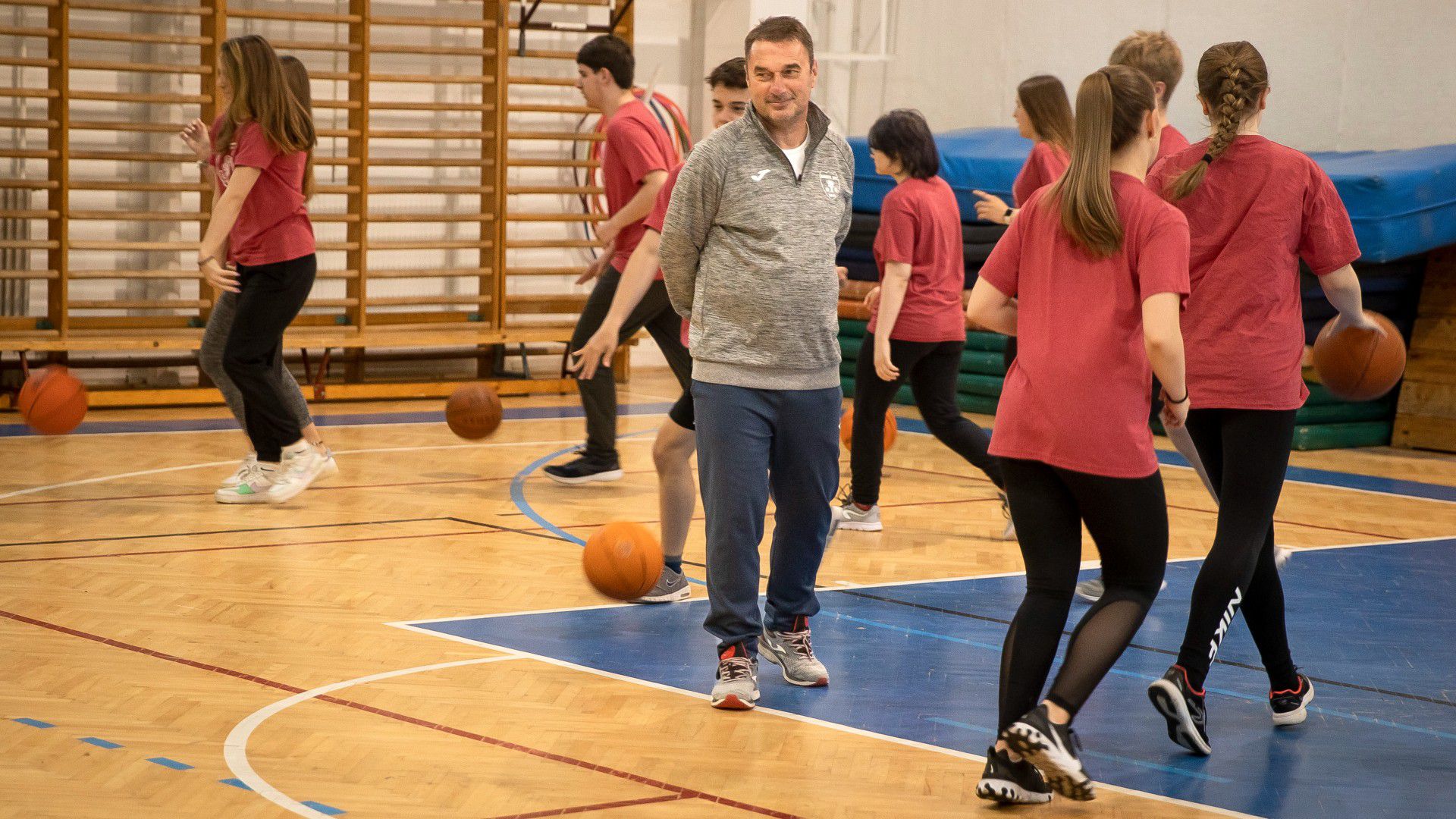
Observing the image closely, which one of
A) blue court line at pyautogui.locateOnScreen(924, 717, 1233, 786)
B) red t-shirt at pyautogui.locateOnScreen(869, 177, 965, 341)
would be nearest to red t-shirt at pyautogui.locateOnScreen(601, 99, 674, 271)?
red t-shirt at pyautogui.locateOnScreen(869, 177, 965, 341)

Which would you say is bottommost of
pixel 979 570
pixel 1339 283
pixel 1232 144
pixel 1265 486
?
pixel 979 570

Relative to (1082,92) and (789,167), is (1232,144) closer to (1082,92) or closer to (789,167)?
(1082,92)

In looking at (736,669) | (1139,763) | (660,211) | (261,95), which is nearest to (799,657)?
(736,669)

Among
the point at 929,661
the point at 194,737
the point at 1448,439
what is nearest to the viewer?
the point at 194,737

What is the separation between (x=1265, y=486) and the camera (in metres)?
3.70

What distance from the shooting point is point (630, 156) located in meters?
6.50

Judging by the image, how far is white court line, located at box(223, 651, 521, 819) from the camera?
10.6 feet

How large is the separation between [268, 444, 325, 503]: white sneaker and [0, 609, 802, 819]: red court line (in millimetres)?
1905

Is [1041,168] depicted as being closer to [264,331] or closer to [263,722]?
[264,331]

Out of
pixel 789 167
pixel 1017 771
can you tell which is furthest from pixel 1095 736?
pixel 789 167

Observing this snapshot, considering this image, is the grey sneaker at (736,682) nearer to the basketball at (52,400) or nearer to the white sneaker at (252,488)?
the white sneaker at (252,488)

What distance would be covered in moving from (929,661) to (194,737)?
1971mm

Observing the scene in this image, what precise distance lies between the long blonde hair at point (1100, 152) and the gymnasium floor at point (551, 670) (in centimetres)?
119

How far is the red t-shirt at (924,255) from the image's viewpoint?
6047 millimetres
